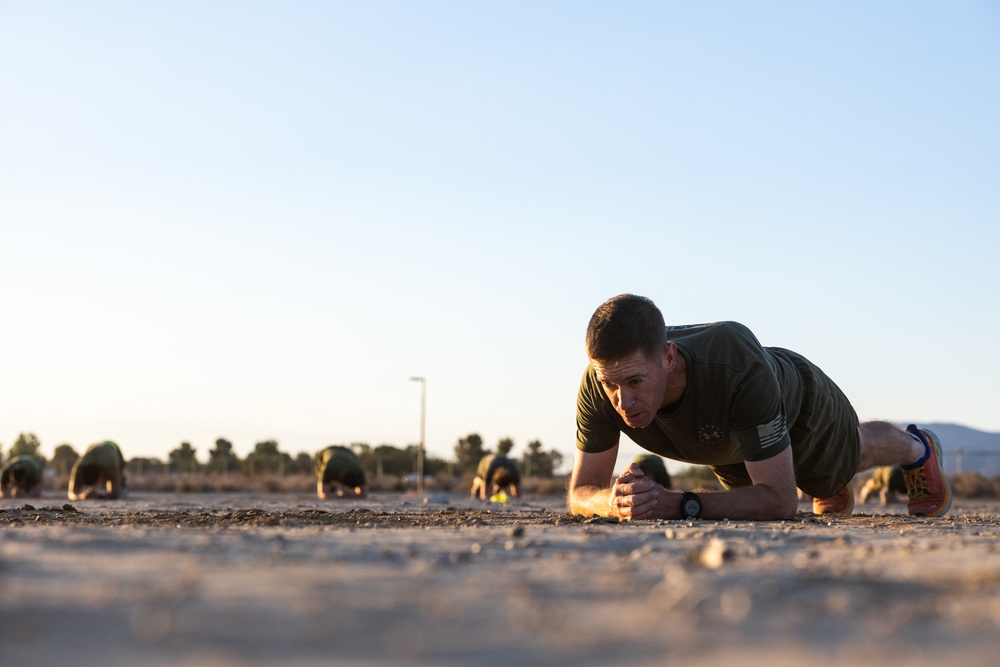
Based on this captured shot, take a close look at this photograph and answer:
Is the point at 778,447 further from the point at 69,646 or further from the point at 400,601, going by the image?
the point at 69,646

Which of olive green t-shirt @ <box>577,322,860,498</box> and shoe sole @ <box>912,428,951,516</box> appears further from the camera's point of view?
shoe sole @ <box>912,428,951,516</box>

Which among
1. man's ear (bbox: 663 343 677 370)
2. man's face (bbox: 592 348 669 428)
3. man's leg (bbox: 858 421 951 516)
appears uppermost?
man's ear (bbox: 663 343 677 370)

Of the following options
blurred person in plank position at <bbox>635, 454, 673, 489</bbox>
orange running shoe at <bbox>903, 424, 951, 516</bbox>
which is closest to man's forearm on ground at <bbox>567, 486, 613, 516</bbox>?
orange running shoe at <bbox>903, 424, 951, 516</bbox>

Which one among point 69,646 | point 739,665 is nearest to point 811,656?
point 739,665

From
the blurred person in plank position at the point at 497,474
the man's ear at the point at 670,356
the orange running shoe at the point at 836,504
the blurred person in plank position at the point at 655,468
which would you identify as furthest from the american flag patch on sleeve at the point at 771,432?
the blurred person in plank position at the point at 497,474

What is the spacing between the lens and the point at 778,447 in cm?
520

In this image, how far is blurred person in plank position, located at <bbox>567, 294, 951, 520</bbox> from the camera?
5012 millimetres

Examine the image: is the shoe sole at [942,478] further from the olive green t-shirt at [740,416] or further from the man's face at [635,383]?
the man's face at [635,383]

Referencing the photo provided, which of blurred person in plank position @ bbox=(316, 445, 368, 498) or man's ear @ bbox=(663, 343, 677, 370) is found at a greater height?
man's ear @ bbox=(663, 343, 677, 370)

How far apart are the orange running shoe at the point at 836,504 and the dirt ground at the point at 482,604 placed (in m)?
4.36

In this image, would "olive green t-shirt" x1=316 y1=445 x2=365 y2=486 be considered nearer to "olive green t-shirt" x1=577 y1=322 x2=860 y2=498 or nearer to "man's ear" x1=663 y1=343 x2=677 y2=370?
"olive green t-shirt" x1=577 y1=322 x2=860 y2=498

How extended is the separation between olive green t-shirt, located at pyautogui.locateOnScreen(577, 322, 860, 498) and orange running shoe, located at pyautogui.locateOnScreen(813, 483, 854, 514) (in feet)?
1.98

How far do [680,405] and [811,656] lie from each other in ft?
12.6

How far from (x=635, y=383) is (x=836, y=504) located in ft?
10.7
